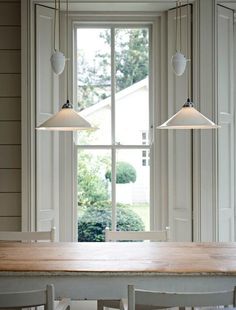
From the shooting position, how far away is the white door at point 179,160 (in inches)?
141

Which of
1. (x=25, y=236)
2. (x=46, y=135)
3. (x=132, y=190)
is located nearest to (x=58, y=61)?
(x=46, y=135)

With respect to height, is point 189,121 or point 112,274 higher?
Result: point 189,121

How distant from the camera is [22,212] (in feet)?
11.5

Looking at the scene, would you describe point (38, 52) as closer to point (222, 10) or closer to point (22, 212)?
point (22, 212)

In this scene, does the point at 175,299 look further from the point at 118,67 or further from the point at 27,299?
the point at 118,67

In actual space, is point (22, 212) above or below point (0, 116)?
below

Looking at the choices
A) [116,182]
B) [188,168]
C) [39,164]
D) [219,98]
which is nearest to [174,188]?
[188,168]

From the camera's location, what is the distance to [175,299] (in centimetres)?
175

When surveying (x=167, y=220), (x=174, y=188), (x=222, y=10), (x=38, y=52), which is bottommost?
(x=167, y=220)

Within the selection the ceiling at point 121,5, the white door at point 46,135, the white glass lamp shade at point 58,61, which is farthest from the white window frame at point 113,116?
the white glass lamp shade at point 58,61

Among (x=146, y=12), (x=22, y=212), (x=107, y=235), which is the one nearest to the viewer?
(x=107, y=235)

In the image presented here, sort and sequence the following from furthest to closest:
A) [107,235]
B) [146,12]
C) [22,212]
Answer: [146,12], [22,212], [107,235]

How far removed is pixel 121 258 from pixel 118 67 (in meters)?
2.08

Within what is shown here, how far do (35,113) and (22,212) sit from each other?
2.66ft
